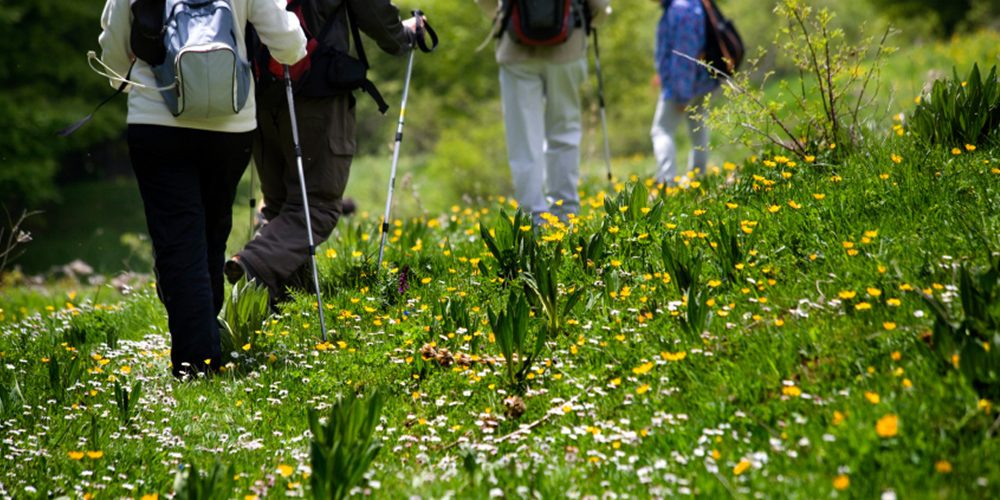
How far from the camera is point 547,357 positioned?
404cm

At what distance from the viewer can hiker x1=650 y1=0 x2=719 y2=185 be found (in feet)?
24.5

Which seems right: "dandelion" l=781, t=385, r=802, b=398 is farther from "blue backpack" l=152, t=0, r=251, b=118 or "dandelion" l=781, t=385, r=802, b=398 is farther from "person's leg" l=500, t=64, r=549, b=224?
"person's leg" l=500, t=64, r=549, b=224

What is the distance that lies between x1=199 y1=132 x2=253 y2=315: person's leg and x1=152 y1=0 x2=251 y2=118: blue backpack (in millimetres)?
219

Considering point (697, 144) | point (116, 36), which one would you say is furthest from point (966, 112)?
point (116, 36)

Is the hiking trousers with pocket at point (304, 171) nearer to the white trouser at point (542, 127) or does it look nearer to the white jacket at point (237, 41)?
the white jacket at point (237, 41)

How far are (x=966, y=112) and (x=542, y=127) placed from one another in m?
2.92

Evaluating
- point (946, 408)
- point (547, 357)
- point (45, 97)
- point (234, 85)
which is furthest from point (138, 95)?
→ point (45, 97)

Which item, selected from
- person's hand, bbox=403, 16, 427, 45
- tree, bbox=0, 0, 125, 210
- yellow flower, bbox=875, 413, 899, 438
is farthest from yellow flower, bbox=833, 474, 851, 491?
tree, bbox=0, 0, 125, 210

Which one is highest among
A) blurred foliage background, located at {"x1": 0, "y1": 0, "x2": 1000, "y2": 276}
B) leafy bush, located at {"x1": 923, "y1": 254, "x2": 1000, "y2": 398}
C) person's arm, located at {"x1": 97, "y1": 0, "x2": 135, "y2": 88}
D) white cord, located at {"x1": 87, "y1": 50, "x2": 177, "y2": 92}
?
person's arm, located at {"x1": 97, "y1": 0, "x2": 135, "y2": 88}

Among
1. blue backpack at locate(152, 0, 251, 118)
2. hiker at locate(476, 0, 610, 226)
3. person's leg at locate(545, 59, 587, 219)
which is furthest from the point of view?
person's leg at locate(545, 59, 587, 219)

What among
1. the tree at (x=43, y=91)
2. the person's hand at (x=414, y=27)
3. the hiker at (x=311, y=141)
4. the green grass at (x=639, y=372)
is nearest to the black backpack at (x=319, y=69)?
the hiker at (x=311, y=141)

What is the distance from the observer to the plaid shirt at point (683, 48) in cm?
745

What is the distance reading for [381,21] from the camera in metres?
5.47

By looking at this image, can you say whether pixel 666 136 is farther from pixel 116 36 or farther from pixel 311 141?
pixel 116 36
